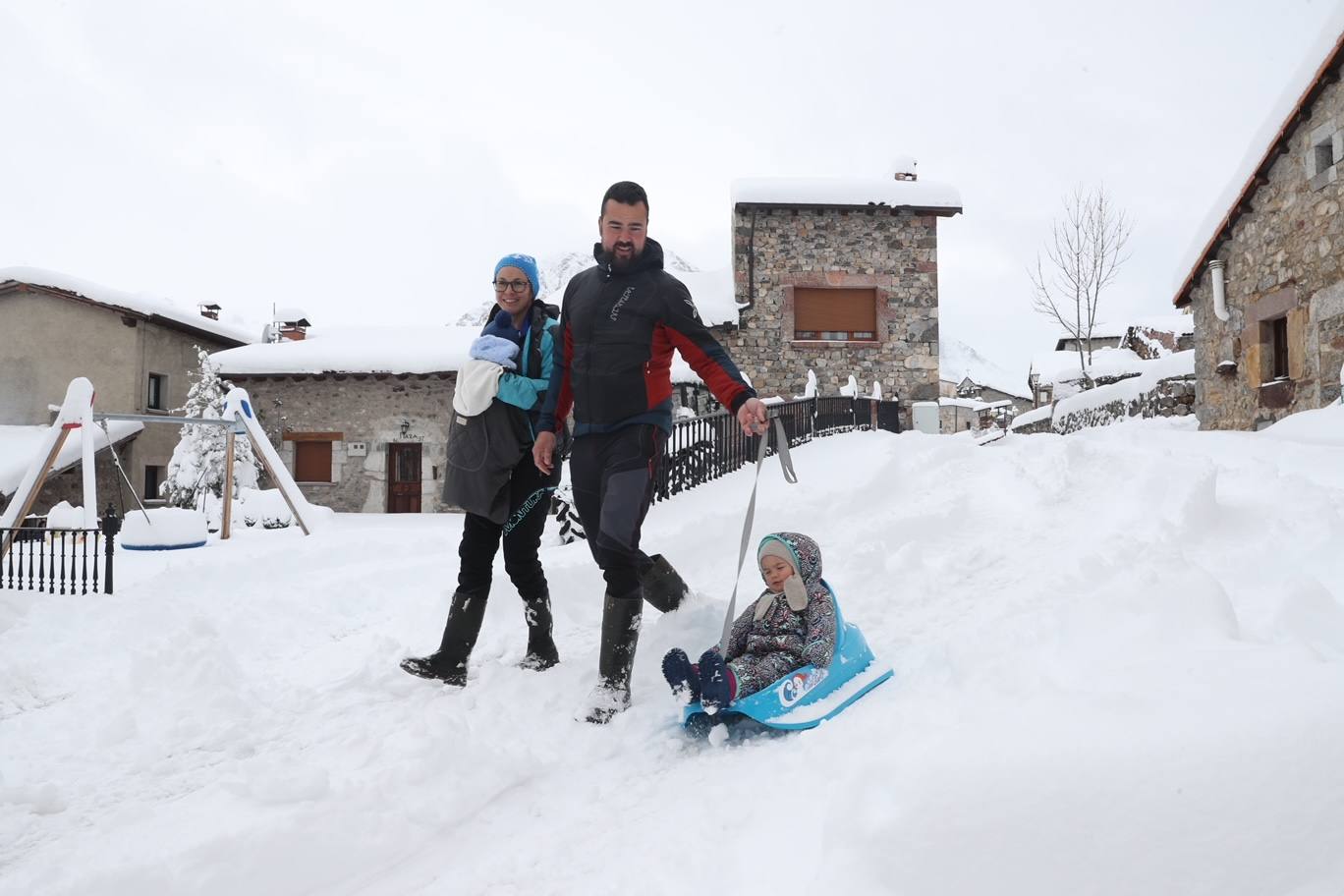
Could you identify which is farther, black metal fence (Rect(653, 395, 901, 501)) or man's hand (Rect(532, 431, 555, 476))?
black metal fence (Rect(653, 395, 901, 501))

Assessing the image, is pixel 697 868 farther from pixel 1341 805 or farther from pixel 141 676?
pixel 141 676

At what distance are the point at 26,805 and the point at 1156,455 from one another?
23.1 ft

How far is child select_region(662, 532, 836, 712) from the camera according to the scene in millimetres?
2686

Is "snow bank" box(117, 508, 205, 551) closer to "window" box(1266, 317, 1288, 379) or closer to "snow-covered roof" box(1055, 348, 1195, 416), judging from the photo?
"window" box(1266, 317, 1288, 379)

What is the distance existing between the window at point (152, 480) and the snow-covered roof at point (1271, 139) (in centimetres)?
2059

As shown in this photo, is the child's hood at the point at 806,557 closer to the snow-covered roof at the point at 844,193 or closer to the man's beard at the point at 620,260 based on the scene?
the man's beard at the point at 620,260

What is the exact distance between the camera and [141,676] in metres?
3.22

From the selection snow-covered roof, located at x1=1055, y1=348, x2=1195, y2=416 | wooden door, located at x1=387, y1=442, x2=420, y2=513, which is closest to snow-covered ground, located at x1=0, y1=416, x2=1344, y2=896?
wooden door, located at x1=387, y1=442, x2=420, y2=513

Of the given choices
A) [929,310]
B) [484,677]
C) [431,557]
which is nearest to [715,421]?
[431,557]

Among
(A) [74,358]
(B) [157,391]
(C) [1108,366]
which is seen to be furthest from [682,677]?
(C) [1108,366]

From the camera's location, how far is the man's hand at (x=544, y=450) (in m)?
3.27

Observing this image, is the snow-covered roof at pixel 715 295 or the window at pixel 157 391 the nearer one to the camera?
the snow-covered roof at pixel 715 295

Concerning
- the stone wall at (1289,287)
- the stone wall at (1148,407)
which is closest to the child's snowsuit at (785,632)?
the stone wall at (1289,287)

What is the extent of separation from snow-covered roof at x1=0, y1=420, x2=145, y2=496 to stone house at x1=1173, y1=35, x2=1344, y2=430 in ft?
58.6
